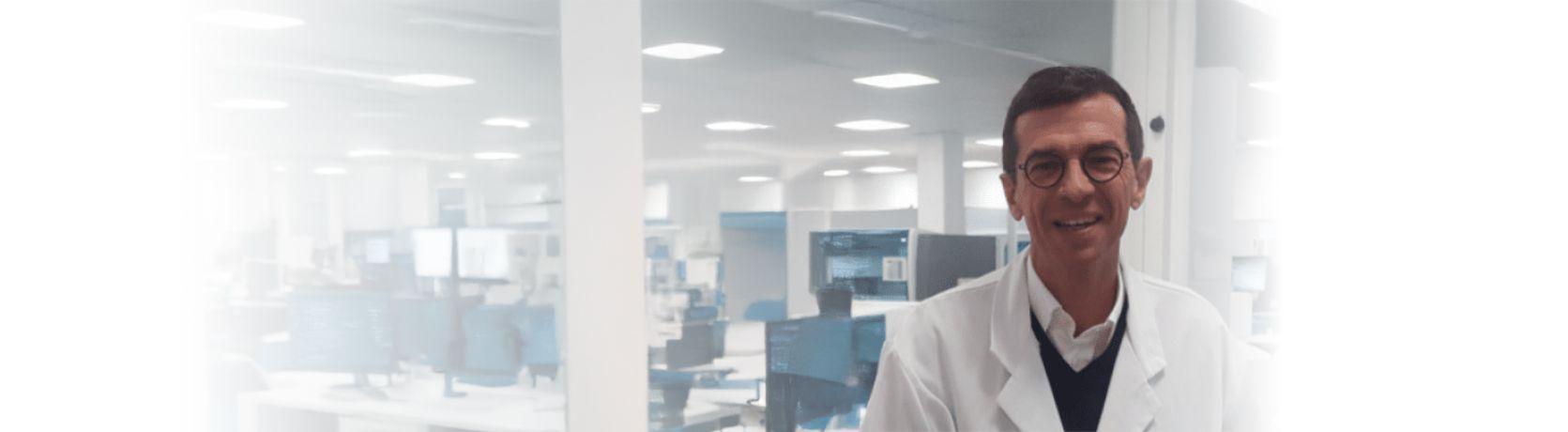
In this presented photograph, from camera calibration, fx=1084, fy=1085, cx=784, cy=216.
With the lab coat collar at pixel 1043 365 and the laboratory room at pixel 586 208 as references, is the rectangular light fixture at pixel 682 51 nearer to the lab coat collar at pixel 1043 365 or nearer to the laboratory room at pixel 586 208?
the laboratory room at pixel 586 208

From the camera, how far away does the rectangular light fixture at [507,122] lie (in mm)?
1829

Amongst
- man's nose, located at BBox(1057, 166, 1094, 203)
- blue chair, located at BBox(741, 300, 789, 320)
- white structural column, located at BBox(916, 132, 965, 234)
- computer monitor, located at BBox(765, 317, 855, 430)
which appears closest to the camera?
man's nose, located at BBox(1057, 166, 1094, 203)

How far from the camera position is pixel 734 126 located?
240 centimetres

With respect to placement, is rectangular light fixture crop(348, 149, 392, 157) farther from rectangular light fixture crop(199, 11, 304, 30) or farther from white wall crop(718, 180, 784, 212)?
white wall crop(718, 180, 784, 212)

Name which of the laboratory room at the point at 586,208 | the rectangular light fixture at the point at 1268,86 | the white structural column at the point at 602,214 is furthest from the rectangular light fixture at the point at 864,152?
the rectangular light fixture at the point at 1268,86

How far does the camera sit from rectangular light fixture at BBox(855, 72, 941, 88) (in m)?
2.75

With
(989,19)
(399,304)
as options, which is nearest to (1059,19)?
A: (989,19)

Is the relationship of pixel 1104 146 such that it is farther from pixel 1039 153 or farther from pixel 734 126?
pixel 734 126

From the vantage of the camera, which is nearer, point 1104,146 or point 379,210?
point 1104,146

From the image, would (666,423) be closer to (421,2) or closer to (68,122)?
(421,2)

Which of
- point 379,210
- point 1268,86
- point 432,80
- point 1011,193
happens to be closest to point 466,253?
point 379,210

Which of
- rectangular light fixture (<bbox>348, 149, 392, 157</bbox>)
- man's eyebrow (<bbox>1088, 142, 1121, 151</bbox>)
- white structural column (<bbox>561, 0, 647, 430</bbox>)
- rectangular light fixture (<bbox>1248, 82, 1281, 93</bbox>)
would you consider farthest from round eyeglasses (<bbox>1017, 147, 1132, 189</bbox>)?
rectangular light fixture (<bbox>1248, 82, 1281, 93</bbox>)

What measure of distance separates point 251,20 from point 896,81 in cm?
162

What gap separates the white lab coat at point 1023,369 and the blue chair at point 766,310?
82 cm
